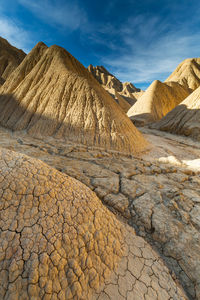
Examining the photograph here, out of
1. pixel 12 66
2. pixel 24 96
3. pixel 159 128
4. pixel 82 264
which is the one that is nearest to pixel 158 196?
pixel 82 264

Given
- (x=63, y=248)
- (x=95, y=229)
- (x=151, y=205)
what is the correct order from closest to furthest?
(x=63, y=248) < (x=95, y=229) < (x=151, y=205)

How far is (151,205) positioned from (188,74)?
92.7ft

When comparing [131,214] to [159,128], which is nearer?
[131,214]

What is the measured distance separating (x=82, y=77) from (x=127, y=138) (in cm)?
329

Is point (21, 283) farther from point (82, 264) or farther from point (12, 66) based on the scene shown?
point (12, 66)

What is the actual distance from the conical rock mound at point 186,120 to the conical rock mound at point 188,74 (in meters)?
15.9

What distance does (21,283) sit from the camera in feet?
2.46

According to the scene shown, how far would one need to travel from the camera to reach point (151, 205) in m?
1.77

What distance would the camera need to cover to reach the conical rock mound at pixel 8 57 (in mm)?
17886

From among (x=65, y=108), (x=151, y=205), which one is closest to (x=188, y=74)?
(x=65, y=108)

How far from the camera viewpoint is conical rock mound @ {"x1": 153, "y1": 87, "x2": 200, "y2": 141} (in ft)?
24.0

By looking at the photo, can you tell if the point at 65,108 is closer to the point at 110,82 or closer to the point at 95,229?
the point at 95,229

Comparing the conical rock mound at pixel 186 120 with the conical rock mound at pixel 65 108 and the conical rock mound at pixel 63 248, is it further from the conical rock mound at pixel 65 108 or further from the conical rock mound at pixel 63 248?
the conical rock mound at pixel 63 248

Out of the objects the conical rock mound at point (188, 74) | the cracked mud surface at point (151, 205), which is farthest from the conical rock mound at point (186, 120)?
the conical rock mound at point (188, 74)
